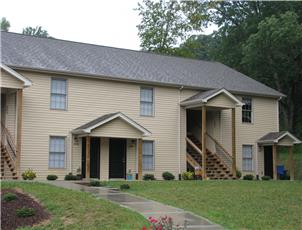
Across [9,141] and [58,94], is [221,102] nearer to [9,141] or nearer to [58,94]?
[58,94]

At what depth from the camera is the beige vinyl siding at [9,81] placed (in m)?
23.3

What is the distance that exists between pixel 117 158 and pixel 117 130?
2324mm

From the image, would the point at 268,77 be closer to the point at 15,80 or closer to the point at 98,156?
the point at 98,156

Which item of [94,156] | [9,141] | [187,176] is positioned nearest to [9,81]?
[9,141]

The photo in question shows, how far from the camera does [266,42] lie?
129ft

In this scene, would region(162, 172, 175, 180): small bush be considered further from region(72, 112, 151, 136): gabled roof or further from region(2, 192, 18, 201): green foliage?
region(2, 192, 18, 201): green foliage

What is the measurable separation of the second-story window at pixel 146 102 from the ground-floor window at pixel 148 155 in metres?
1.71

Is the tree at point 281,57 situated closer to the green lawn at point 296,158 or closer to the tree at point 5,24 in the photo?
the green lawn at point 296,158

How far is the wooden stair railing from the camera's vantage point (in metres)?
30.8

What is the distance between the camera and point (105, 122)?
2595 cm

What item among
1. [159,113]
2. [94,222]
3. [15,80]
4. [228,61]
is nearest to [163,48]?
[228,61]

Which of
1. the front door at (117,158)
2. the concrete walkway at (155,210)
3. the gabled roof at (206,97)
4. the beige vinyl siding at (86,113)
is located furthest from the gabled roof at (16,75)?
the gabled roof at (206,97)

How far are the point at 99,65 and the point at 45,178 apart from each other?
7.13 meters

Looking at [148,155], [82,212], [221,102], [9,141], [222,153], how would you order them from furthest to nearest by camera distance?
[222,153], [221,102], [148,155], [9,141], [82,212]
